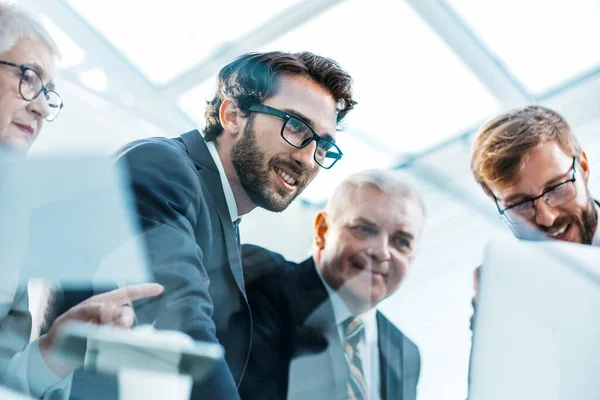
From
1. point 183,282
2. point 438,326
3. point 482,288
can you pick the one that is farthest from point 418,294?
point 183,282

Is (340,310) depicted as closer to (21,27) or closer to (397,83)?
(397,83)

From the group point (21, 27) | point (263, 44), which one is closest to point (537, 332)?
point (263, 44)

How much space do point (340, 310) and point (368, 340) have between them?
0.18ft

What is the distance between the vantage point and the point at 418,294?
2.81 feet

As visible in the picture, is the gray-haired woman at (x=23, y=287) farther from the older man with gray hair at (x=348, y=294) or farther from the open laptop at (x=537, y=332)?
the open laptop at (x=537, y=332)

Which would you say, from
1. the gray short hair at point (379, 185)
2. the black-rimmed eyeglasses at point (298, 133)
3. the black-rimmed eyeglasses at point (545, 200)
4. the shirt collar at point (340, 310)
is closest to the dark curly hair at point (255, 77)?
the black-rimmed eyeglasses at point (298, 133)

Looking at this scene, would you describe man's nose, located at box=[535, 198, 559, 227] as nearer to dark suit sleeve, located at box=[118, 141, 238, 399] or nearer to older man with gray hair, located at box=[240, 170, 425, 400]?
older man with gray hair, located at box=[240, 170, 425, 400]

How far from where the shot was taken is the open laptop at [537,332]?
1.95 feet

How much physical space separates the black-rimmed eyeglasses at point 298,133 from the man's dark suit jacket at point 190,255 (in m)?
0.09

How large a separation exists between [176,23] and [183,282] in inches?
13.2

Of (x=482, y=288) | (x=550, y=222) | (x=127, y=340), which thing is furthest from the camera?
(x=550, y=222)

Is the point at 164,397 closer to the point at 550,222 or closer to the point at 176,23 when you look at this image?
the point at 176,23

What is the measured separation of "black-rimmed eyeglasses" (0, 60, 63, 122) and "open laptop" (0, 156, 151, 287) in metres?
0.06

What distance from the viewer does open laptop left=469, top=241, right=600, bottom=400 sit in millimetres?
595
